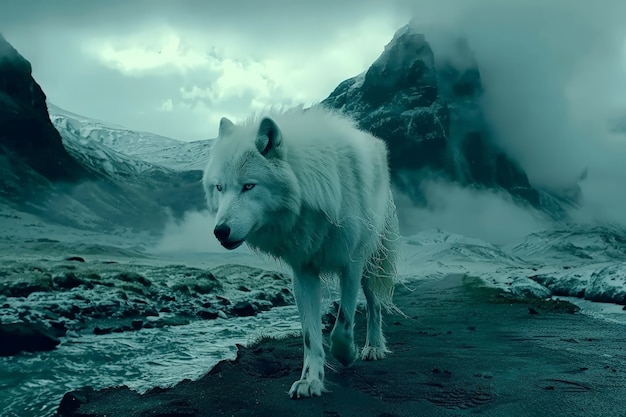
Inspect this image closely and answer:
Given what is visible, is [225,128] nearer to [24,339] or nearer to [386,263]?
[386,263]

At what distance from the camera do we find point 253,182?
4.09 meters

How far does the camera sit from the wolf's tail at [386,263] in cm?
667

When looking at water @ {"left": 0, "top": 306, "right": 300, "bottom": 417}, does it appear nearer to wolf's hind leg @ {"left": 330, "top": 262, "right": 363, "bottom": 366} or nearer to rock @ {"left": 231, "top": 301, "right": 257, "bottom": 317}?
wolf's hind leg @ {"left": 330, "top": 262, "right": 363, "bottom": 366}

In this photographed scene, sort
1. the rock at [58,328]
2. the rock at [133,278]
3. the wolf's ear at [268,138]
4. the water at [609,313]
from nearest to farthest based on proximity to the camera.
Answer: the wolf's ear at [268,138] < the rock at [58,328] < the water at [609,313] < the rock at [133,278]

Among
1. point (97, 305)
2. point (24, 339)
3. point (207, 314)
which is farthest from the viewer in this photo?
point (207, 314)

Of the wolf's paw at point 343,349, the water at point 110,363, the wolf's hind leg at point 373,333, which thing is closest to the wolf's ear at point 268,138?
the wolf's paw at point 343,349

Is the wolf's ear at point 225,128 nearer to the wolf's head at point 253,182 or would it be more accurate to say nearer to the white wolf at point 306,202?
the white wolf at point 306,202

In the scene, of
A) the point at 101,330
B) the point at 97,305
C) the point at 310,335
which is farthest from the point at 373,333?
the point at 97,305

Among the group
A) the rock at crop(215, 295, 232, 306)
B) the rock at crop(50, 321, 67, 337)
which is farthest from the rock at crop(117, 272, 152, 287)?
the rock at crop(50, 321, 67, 337)

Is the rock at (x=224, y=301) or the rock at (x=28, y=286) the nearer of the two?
the rock at (x=28, y=286)

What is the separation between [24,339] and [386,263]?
6188 millimetres

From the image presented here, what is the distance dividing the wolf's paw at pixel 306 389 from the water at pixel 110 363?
199 cm

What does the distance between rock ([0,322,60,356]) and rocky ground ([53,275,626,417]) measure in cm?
374

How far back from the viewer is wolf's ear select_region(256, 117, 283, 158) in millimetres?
4242
